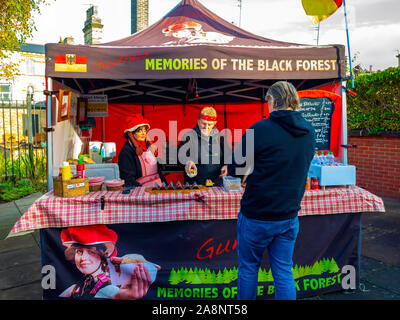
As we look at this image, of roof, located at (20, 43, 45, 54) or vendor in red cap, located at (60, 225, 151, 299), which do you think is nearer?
vendor in red cap, located at (60, 225, 151, 299)

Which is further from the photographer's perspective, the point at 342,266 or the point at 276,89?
the point at 342,266

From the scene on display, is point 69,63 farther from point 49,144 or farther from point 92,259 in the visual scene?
point 92,259

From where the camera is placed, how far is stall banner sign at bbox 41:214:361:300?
295 cm

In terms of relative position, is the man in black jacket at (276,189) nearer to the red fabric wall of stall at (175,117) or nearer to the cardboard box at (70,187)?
the cardboard box at (70,187)

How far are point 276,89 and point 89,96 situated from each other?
382cm

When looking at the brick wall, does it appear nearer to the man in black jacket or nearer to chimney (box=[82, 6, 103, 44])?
the man in black jacket

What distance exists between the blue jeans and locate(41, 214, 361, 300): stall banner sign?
0.77 meters

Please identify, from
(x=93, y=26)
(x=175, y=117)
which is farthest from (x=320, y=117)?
(x=93, y=26)

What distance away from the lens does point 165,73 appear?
3.21m

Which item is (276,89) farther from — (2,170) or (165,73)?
(2,170)

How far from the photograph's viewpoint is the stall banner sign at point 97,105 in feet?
17.5

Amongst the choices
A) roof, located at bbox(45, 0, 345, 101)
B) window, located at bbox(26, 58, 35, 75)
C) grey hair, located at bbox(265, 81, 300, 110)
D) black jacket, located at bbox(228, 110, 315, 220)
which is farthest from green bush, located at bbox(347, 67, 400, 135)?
window, located at bbox(26, 58, 35, 75)

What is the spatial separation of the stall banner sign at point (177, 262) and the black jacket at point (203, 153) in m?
0.96
